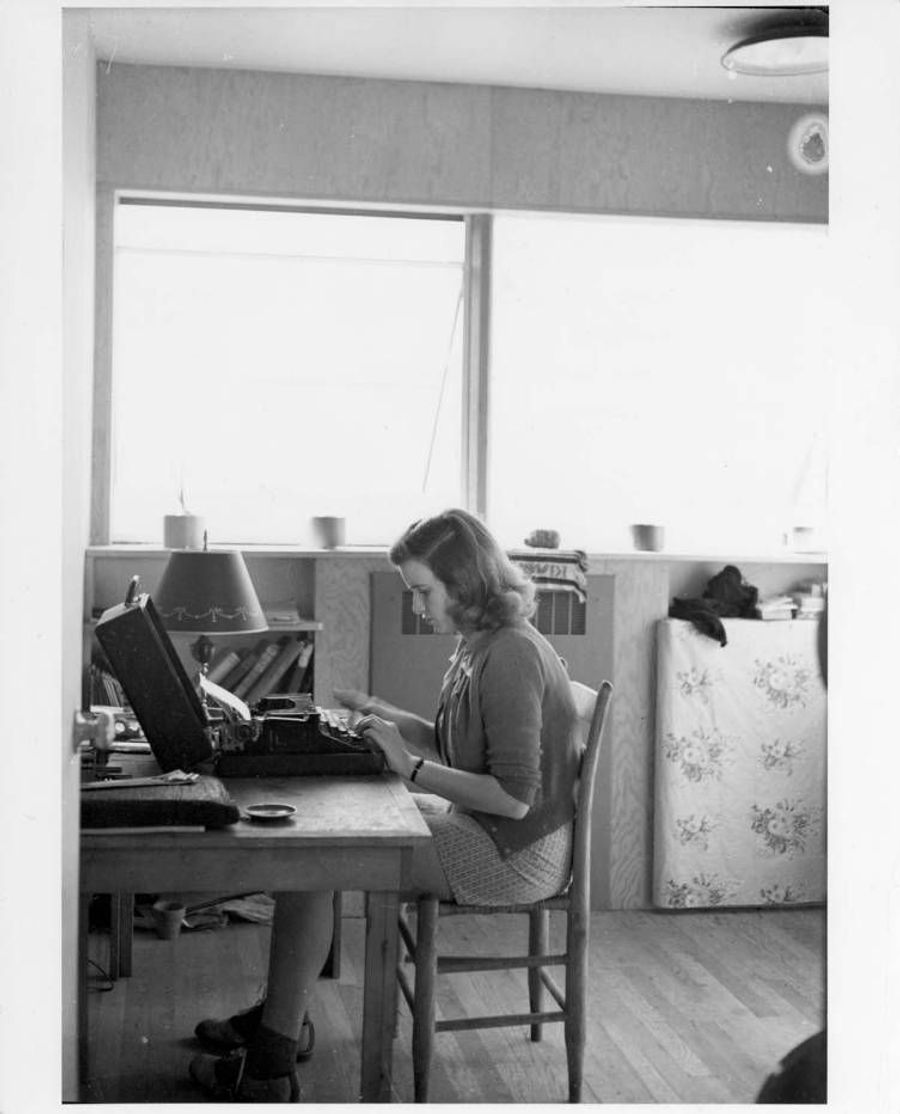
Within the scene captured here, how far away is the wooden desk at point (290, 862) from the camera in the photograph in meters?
2.10

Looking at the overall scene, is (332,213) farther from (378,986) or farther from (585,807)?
(378,986)

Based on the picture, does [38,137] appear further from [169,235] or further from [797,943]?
[797,943]

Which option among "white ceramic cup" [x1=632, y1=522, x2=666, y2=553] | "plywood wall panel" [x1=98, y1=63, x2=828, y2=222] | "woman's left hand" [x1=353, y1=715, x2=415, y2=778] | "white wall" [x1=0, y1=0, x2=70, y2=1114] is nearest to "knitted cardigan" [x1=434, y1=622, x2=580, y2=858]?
"woman's left hand" [x1=353, y1=715, x2=415, y2=778]

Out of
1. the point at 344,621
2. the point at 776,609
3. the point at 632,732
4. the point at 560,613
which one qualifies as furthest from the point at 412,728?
the point at 776,609

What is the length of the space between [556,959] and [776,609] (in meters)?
1.79

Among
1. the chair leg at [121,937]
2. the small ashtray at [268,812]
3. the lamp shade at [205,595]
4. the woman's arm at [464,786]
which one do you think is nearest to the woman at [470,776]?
the woman's arm at [464,786]

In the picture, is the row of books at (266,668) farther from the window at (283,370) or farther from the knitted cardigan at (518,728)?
the knitted cardigan at (518,728)

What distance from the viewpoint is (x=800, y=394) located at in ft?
14.5

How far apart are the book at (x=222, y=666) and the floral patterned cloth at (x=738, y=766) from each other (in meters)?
1.33

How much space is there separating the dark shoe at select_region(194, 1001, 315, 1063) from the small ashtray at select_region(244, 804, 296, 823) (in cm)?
81

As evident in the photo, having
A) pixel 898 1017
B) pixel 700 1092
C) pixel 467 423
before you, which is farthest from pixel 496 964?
pixel 467 423

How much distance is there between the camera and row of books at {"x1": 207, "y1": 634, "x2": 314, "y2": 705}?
13.2 ft

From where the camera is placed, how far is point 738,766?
420 cm

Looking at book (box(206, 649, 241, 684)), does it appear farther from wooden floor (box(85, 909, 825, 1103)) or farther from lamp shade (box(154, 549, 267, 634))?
wooden floor (box(85, 909, 825, 1103))
